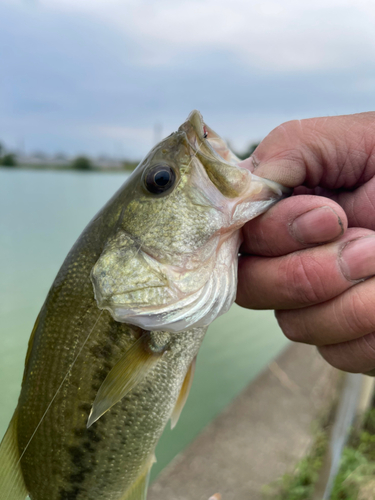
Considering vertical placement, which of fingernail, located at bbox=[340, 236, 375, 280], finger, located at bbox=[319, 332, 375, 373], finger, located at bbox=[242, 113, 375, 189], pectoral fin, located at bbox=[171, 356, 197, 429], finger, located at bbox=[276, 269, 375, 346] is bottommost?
pectoral fin, located at bbox=[171, 356, 197, 429]

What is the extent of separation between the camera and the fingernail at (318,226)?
2.96 ft

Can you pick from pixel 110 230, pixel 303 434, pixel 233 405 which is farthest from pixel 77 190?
pixel 110 230

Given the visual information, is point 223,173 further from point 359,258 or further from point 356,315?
point 356,315

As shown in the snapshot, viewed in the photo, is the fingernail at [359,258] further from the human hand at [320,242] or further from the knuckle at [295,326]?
the knuckle at [295,326]

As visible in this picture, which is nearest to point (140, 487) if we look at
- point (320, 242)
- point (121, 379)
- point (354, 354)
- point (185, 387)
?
point (185, 387)

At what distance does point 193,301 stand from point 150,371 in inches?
11.3

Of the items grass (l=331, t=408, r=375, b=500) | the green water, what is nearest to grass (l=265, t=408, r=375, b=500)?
grass (l=331, t=408, r=375, b=500)

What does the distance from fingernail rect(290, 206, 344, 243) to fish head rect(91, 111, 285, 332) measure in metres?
0.11

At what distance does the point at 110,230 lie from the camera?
3.16 feet

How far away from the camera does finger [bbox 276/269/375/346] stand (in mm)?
941

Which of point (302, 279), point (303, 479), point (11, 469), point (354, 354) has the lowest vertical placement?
point (303, 479)

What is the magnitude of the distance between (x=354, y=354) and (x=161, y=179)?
76 cm

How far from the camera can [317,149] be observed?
1.04 m

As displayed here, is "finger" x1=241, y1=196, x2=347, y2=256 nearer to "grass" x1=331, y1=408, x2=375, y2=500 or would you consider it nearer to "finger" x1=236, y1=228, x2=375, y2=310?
"finger" x1=236, y1=228, x2=375, y2=310
